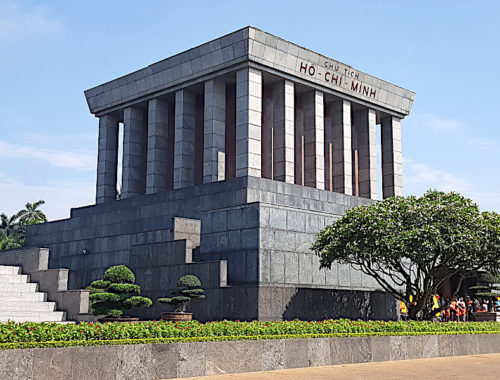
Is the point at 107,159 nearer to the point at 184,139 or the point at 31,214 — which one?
the point at 184,139

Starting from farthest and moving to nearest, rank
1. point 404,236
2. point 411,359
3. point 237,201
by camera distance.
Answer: point 237,201 < point 404,236 < point 411,359

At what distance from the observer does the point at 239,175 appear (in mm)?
35750

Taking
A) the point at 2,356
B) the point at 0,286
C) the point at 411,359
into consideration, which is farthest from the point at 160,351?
the point at 0,286

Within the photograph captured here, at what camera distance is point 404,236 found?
75.2 ft

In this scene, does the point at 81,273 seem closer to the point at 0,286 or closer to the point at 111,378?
the point at 0,286

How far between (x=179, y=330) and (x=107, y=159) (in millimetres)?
33543

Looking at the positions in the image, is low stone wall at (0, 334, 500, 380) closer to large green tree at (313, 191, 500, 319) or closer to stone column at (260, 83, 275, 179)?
large green tree at (313, 191, 500, 319)

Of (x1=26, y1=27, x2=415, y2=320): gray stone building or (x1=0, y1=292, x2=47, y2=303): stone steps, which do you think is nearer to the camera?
(x1=0, y1=292, x2=47, y2=303): stone steps

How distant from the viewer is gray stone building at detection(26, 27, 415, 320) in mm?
25891

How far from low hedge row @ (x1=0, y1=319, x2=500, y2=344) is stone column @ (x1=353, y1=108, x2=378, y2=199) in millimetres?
25148

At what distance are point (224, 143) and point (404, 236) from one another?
59.1ft

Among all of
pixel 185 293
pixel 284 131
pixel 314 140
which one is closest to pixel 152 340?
pixel 185 293

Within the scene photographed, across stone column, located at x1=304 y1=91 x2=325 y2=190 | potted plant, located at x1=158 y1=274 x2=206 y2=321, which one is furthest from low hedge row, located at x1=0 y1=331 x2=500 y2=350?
stone column, located at x1=304 y1=91 x2=325 y2=190

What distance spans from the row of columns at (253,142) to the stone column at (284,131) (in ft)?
0.20
